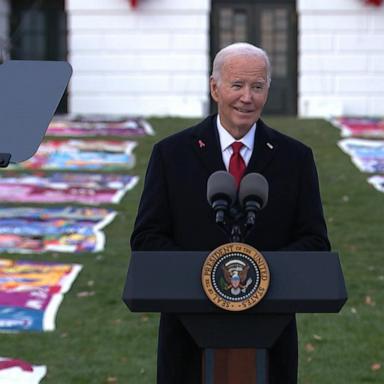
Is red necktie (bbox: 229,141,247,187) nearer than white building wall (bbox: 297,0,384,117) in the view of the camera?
Yes

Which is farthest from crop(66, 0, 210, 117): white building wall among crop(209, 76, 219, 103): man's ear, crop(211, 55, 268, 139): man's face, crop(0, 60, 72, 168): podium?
crop(0, 60, 72, 168): podium

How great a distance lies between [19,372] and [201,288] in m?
4.30

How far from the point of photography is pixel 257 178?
12.2ft

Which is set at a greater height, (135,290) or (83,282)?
(135,290)

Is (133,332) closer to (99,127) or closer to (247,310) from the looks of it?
(247,310)

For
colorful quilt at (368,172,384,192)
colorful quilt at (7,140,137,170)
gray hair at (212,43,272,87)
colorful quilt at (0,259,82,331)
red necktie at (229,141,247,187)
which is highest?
gray hair at (212,43,272,87)

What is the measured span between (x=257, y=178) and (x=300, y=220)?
0.61 metres

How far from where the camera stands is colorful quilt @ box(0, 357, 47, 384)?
7427 mm

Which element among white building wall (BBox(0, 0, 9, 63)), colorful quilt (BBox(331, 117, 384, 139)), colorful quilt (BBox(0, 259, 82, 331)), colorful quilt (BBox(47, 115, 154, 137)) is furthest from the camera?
white building wall (BBox(0, 0, 9, 63))

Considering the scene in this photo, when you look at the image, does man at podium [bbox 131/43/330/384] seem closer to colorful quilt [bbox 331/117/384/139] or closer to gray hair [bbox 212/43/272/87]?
gray hair [bbox 212/43/272/87]

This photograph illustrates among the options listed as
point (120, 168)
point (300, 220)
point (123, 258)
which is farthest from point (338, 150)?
point (300, 220)

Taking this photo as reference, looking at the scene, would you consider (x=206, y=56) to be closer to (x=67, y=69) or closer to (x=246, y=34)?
(x=246, y=34)

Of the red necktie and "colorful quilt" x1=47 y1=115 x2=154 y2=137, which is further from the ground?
the red necktie

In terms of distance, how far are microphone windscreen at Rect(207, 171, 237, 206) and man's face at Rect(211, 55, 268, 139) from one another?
18.2 inches
